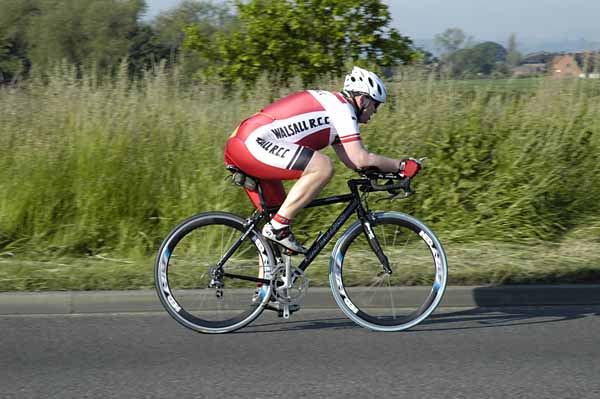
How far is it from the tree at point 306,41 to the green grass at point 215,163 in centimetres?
284

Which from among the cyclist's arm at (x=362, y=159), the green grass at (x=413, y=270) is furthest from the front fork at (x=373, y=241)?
the cyclist's arm at (x=362, y=159)

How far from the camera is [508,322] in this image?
6586mm

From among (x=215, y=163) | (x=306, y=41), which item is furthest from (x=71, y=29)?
(x=215, y=163)

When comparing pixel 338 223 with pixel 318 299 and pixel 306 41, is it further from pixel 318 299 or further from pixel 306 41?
pixel 306 41

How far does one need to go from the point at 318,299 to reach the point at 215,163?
8.95 feet

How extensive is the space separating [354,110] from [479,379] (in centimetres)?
200

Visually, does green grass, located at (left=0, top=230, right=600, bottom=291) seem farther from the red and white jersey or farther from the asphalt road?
the red and white jersey

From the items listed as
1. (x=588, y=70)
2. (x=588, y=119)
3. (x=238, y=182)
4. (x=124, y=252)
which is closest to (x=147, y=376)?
(x=238, y=182)

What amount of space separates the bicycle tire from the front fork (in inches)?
27.6

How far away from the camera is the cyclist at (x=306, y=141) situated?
19.6 ft

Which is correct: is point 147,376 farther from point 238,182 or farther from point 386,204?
point 386,204

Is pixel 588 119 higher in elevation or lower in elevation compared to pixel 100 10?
lower

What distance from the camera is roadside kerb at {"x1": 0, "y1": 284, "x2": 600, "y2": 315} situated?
686 centimetres

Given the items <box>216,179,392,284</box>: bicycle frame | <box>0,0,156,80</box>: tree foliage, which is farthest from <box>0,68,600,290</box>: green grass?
<box>0,0,156,80</box>: tree foliage
